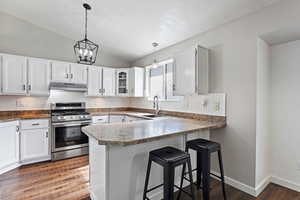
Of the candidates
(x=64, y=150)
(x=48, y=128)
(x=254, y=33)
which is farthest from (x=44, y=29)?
(x=254, y=33)

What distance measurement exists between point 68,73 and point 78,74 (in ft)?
0.76

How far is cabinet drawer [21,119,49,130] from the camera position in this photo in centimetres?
310

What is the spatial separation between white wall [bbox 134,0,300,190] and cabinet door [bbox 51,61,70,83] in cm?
329

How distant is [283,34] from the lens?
2.11 metres

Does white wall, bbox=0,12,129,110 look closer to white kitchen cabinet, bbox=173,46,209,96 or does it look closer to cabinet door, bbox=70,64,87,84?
cabinet door, bbox=70,64,87,84

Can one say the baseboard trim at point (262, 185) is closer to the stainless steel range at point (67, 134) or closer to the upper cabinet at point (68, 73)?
the stainless steel range at point (67, 134)

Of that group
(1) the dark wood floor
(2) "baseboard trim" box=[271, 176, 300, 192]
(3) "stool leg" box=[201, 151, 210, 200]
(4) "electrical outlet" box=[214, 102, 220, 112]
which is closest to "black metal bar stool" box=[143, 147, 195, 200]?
(3) "stool leg" box=[201, 151, 210, 200]

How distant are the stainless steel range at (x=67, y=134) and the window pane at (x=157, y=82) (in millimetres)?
1773

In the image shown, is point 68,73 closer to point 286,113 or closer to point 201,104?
point 201,104

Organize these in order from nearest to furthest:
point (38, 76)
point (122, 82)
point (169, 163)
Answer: point (169, 163), point (38, 76), point (122, 82)

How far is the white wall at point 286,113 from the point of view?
89.9 inches

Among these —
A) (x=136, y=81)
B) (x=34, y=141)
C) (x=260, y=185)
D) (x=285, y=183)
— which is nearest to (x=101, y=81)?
(x=136, y=81)

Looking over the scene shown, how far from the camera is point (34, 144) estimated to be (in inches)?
125

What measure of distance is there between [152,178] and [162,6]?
244 centimetres
